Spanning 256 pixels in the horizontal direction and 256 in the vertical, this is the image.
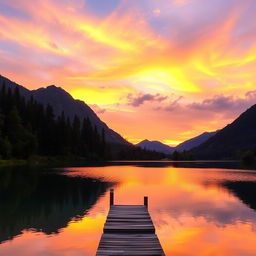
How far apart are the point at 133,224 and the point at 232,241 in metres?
7.54

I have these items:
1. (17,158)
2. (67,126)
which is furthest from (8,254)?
(67,126)

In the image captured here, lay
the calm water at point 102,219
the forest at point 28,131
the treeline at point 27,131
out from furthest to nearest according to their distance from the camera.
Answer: the treeline at point 27,131
the forest at point 28,131
the calm water at point 102,219

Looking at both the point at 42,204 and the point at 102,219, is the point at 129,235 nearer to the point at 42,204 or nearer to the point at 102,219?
the point at 102,219

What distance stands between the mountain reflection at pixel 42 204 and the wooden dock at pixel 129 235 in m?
5.28

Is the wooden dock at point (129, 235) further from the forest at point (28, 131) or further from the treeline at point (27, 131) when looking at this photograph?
the treeline at point (27, 131)

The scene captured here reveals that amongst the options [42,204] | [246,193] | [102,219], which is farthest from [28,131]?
[102,219]

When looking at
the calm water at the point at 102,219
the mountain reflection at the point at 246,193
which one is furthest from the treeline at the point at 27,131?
the mountain reflection at the point at 246,193

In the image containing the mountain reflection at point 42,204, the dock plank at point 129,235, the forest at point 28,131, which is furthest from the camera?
the forest at point 28,131

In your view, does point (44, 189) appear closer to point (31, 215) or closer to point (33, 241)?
point (31, 215)

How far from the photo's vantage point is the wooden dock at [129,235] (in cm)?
2012

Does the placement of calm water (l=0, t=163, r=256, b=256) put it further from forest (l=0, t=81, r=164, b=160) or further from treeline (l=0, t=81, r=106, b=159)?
treeline (l=0, t=81, r=106, b=159)

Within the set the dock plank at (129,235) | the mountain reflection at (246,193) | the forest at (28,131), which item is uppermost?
the forest at (28,131)

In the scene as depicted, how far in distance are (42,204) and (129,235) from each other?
21406mm

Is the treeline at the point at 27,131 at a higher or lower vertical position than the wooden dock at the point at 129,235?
higher
